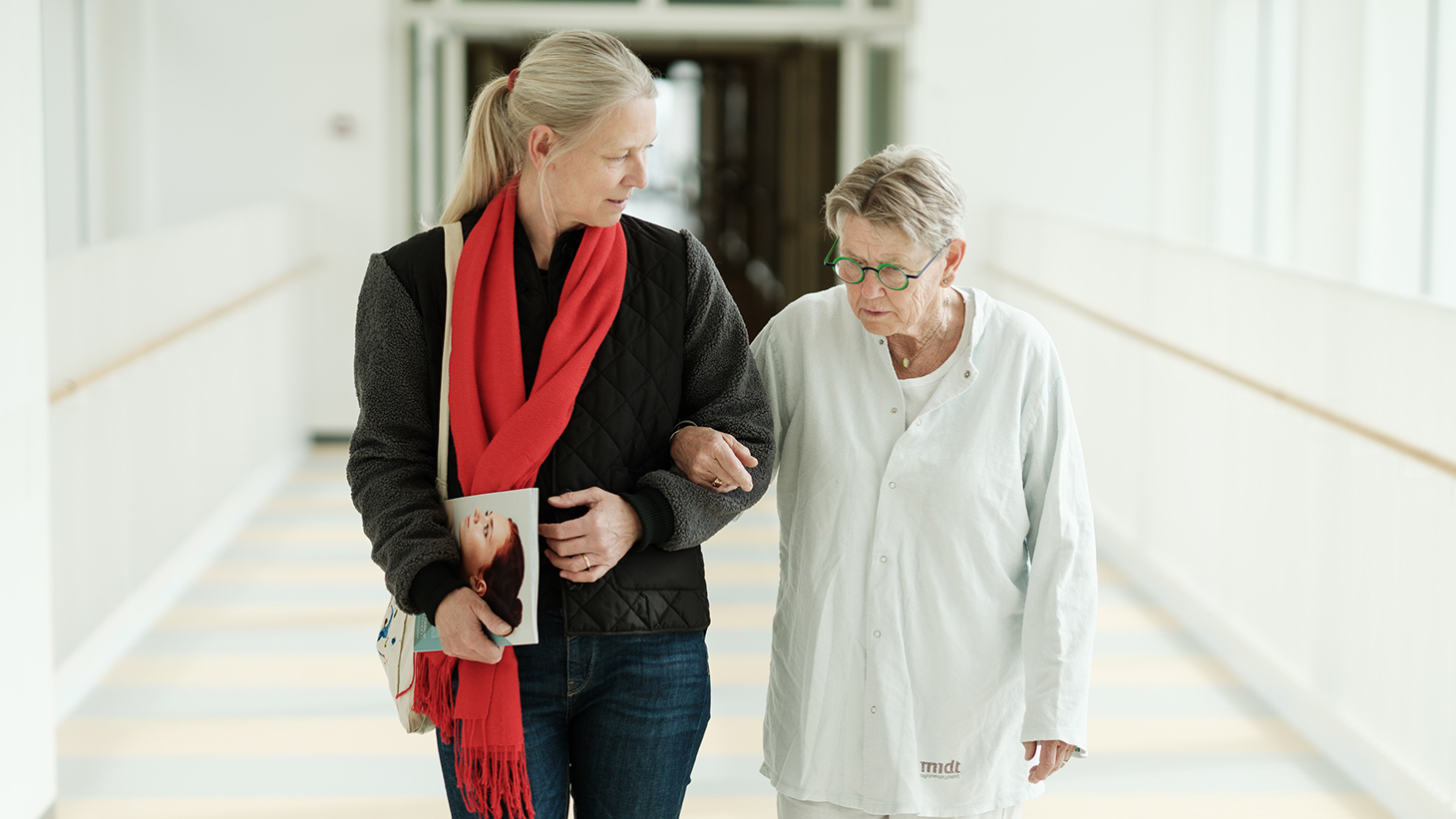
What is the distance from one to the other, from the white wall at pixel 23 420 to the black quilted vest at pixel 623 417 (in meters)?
1.54

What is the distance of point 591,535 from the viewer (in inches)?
68.6

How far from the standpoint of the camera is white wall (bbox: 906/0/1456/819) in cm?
338

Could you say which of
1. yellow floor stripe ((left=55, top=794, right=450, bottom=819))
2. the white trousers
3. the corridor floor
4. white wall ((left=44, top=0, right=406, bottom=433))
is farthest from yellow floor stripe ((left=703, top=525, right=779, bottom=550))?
the white trousers

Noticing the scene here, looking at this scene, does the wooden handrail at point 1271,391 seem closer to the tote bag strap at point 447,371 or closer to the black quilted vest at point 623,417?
the black quilted vest at point 623,417

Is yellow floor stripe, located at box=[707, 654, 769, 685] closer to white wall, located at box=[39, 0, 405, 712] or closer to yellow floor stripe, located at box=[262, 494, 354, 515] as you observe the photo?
white wall, located at box=[39, 0, 405, 712]

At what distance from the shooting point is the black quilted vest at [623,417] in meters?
1.80

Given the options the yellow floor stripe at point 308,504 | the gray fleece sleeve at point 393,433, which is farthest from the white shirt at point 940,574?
the yellow floor stripe at point 308,504

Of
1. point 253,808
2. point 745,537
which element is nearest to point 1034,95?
point 745,537

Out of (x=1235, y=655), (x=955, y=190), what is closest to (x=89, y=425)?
(x=955, y=190)

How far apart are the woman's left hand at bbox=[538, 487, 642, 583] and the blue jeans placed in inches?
4.1

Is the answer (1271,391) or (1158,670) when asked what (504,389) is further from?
(1158,670)

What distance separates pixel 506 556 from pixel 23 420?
179 centimetres

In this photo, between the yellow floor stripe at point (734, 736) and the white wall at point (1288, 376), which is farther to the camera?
the yellow floor stripe at point (734, 736)

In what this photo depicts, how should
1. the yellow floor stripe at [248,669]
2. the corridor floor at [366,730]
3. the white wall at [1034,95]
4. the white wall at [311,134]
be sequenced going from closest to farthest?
the corridor floor at [366,730] → the yellow floor stripe at [248,669] → the white wall at [311,134] → the white wall at [1034,95]
